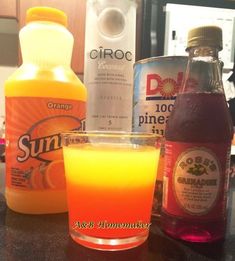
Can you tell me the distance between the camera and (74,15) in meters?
1.66

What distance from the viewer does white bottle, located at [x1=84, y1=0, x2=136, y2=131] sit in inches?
22.2

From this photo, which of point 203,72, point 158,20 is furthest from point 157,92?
point 158,20

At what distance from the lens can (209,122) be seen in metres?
0.41

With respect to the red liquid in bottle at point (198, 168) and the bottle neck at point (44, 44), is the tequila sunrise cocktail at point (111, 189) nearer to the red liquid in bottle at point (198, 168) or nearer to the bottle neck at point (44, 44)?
the red liquid in bottle at point (198, 168)

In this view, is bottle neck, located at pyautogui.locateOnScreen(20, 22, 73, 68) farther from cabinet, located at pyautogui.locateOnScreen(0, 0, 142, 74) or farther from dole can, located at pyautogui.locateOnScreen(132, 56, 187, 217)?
cabinet, located at pyautogui.locateOnScreen(0, 0, 142, 74)

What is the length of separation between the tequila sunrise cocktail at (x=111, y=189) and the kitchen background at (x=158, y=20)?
1296mm

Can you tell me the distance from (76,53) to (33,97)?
125cm

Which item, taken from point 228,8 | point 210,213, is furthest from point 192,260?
point 228,8

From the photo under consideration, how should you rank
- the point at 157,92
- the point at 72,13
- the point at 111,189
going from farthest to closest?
1. the point at 72,13
2. the point at 157,92
3. the point at 111,189

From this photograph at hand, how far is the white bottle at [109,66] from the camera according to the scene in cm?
56

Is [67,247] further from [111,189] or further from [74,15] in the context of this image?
[74,15]

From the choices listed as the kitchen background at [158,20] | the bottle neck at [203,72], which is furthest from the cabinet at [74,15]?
the bottle neck at [203,72]

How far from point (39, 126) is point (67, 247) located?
191 millimetres

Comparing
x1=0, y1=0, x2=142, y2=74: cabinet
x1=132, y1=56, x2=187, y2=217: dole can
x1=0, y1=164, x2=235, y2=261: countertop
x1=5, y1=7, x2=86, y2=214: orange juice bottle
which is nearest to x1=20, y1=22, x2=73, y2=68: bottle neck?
x1=5, y1=7, x2=86, y2=214: orange juice bottle
